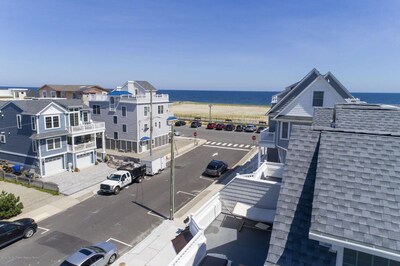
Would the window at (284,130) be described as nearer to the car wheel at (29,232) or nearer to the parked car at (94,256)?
the parked car at (94,256)

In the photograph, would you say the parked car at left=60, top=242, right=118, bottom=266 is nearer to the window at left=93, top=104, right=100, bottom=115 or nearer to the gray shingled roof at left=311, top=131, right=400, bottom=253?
the gray shingled roof at left=311, top=131, right=400, bottom=253

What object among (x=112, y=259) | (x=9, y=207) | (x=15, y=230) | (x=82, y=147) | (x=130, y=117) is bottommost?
(x=112, y=259)

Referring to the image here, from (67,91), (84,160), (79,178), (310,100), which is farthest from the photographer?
(67,91)

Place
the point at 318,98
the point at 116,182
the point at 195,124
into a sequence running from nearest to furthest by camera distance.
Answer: the point at 318,98, the point at 116,182, the point at 195,124

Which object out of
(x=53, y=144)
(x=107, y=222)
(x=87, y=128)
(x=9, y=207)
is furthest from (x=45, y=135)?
(x=107, y=222)

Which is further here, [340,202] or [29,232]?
[29,232]

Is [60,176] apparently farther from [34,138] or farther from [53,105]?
[53,105]

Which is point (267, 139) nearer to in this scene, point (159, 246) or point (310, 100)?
point (310, 100)
